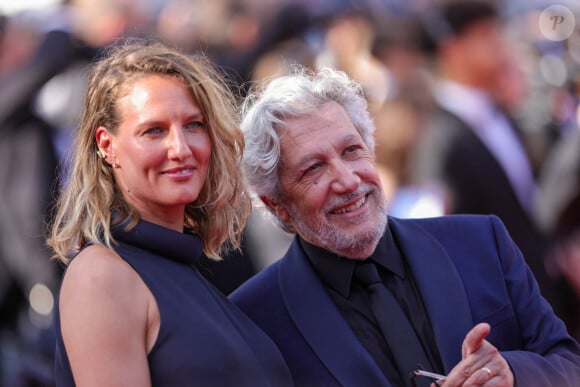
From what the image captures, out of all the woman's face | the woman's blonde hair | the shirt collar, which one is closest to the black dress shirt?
the shirt collar

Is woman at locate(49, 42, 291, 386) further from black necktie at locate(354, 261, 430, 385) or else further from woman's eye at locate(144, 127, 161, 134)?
black necktie at locate(354, 261, 430, 385)

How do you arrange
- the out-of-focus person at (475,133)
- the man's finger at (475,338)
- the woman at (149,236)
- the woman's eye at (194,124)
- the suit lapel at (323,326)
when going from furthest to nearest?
1. the out-of-focus person at (475,133)
2. the suit lapel at (323,326)
3. the woman's eye at (194,124)
4. the man's finger at (475,338)
5. the woman at (149,236)

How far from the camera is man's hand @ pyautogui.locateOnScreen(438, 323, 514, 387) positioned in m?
2.48

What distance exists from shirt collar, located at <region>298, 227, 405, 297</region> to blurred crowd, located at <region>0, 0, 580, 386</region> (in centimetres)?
193

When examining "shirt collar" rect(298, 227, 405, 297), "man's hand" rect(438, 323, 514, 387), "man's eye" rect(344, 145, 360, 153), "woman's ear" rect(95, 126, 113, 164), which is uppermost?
"woman's ear" rect(95, 126, 113, 164)

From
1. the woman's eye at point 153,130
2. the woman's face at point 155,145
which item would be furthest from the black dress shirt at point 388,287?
the woman's eye at point 153,130

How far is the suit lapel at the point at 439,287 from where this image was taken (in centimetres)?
273

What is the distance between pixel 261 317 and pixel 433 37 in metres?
2.60

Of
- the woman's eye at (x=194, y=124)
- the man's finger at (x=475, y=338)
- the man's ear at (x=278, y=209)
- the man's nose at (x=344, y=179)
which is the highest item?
the woman's eye at (x=194, y=124)

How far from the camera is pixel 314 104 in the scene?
3.03 m

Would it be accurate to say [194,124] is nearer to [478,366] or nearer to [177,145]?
[177,145]

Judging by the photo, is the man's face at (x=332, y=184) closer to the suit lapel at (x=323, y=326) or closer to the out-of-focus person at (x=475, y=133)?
the suit lapel at (x=323, y=326)

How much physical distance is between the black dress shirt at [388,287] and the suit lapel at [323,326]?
0.11 feet

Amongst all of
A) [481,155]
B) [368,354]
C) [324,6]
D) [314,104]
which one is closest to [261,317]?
[368,354]
